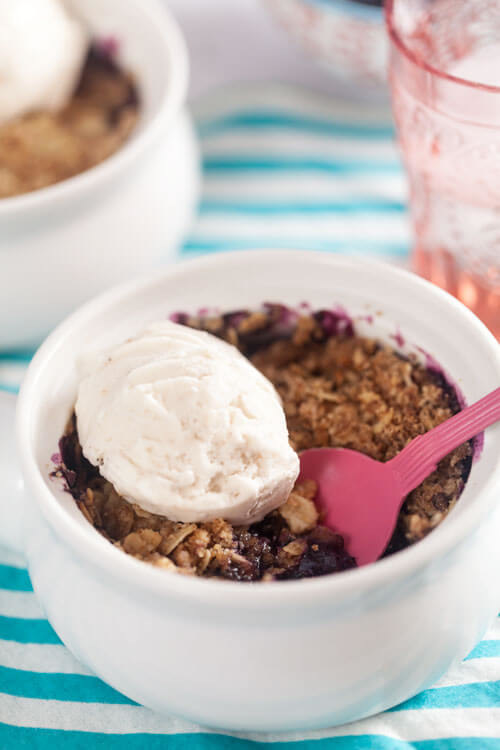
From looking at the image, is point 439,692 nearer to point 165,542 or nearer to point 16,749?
point 165,542

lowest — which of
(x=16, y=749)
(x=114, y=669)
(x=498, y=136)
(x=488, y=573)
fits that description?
(x=16, y=749)

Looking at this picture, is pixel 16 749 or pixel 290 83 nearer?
pixel 16 749

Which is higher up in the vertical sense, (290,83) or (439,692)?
(290,83)

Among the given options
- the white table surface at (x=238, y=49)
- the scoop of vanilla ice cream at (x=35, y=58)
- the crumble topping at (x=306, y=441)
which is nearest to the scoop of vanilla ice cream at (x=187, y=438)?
the crumble topping at (x=306, y=441)

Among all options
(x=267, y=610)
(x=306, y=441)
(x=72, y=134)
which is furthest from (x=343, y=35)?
(x=267, y=610)

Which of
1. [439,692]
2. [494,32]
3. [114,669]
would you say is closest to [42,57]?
[494,32]

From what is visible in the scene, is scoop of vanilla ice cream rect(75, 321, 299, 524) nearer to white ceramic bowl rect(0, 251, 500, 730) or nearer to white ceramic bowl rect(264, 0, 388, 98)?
white ceramic bowl rect(0, 251, 500, 730)

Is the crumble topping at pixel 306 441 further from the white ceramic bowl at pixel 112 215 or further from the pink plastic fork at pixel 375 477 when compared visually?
the white ceramic bowl at pixel 112 215
